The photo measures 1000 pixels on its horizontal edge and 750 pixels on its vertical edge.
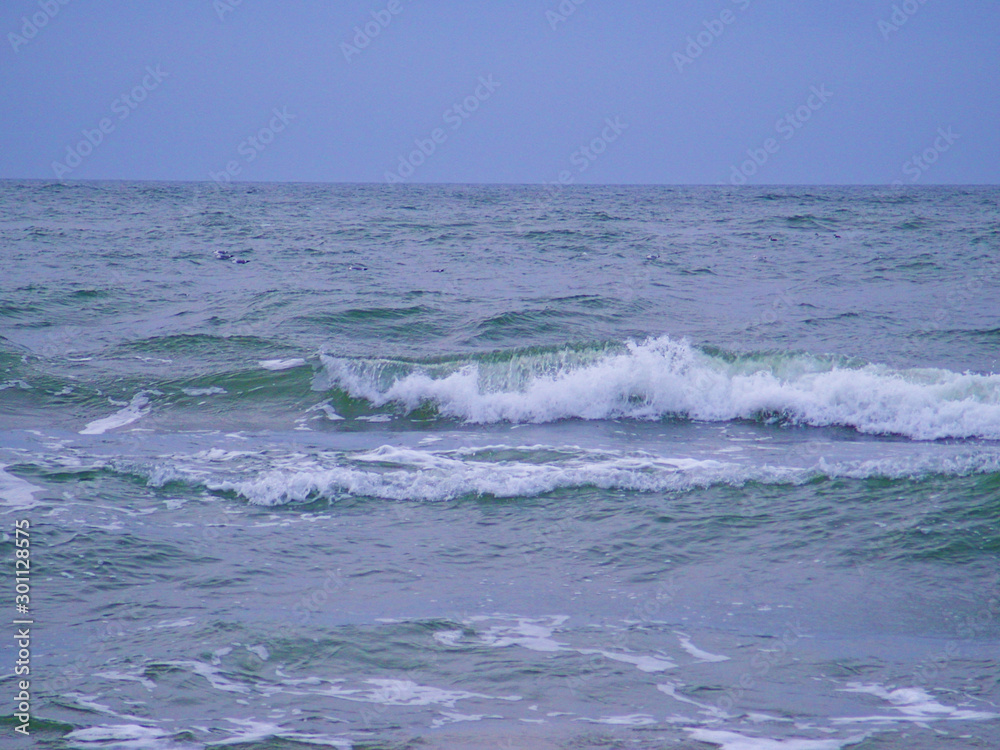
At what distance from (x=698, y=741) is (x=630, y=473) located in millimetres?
4671

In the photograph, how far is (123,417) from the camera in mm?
11586

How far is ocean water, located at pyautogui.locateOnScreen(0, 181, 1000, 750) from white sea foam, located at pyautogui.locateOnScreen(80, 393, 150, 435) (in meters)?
0.19

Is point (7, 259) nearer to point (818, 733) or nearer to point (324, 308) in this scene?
point (324, 308)

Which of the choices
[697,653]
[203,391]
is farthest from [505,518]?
[203,391]

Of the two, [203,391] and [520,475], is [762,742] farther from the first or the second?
[203,391]

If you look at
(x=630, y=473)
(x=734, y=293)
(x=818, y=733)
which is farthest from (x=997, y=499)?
(x=734, y=293)

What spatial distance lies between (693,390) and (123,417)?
7490mm

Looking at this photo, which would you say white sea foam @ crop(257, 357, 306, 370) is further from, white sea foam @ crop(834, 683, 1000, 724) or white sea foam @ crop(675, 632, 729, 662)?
white sea foam @ crop(834, 683, 1000, 724)

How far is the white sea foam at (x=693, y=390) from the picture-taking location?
35.8 feet

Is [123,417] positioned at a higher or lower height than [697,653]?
higher

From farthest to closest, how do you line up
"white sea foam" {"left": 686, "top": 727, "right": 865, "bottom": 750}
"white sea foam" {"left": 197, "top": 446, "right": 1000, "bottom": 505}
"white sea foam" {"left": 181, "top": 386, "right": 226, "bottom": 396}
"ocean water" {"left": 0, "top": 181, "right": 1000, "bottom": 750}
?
"white sea foam" {"left": 181, "top": 386, "right": 226, "bottom": 396} → "white sea foam" {"left": 197, "top": 446, "right": 1000, "bottom": 505} → "ocean water" {"left": 0, "top": 181, "right": 1000, "bottom": 750} → "white sea foam" {"left": 686, "top": 727, "right": 865, "bottom": 750}

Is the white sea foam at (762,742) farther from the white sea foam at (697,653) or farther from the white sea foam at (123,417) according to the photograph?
the white sea foam at (123,417)

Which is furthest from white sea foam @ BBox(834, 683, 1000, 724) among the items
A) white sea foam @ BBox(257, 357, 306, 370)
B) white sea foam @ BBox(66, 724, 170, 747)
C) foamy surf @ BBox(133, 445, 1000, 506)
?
white sea foam @ BBox(257, 357, 306, 370)

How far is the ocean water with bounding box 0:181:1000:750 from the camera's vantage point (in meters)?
4.56
